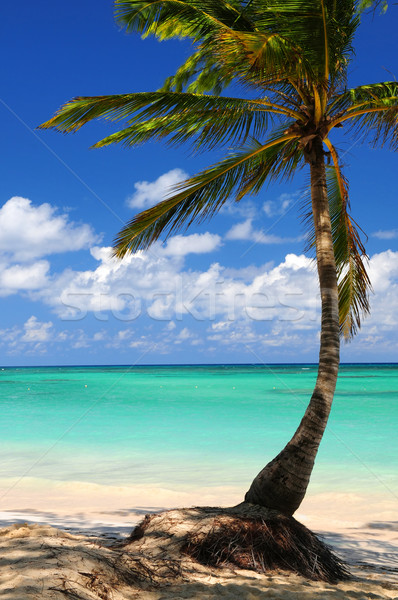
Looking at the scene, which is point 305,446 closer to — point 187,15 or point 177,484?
point 187,15

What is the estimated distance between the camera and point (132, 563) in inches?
143

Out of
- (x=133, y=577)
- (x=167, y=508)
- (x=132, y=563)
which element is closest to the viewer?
(x=133, y=577)

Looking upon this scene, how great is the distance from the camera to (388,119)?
5.75 meters

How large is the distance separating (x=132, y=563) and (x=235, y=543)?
2.93 feet

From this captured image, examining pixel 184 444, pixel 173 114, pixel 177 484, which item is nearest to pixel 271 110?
pixel 173 114

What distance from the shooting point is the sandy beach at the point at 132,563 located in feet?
10.1

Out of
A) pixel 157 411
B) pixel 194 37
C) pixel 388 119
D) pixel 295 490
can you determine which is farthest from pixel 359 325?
pixel 157 411

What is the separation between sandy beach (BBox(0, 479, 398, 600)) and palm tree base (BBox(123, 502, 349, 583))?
9 centimetres

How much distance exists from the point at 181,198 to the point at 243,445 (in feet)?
32.9

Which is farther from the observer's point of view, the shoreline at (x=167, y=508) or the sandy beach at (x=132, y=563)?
the shoreline at (x=167, y=508)

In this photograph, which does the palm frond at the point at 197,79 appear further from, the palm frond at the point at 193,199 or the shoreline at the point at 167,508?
the shoreline at the point at 167,508

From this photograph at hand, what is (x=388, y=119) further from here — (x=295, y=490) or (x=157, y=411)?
(x=157, y=411)

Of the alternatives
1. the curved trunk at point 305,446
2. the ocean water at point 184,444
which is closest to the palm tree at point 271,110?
the curved trunk at point 305,446

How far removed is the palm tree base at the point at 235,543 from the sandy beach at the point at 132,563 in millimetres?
88
